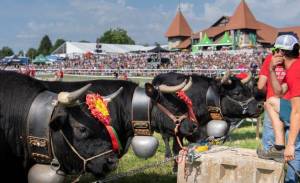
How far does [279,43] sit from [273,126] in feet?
Result: 3.55

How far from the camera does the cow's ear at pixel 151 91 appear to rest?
596 centimetres

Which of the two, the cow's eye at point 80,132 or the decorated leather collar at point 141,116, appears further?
the decorated leather collar at point 141,116

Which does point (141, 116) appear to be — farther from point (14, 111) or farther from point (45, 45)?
point (45, 45)

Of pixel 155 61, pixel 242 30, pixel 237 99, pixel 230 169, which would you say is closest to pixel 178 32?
pixel 242 30

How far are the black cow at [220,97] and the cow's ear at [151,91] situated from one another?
178cm

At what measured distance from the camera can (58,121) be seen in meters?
3.78

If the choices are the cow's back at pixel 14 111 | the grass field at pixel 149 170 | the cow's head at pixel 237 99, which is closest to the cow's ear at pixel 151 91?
the grass field at pixel 149 170

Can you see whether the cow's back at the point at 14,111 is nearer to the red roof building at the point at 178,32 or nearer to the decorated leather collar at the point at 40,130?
the decorated leather collar at the point at 40,130

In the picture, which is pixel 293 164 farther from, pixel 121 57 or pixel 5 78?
pixel 121 57

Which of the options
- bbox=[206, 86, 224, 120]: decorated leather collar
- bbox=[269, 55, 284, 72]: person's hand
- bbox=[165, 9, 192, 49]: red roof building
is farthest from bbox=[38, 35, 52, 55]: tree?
bbox=[269, 55, 284, 72]: person's hand

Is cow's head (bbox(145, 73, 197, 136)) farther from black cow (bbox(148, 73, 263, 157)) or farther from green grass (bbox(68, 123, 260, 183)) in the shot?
black cow (bbox(148, 73, 263, 157))

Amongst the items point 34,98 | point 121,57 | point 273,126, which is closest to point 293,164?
point 273,126

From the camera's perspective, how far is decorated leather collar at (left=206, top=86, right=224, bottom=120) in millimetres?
8250

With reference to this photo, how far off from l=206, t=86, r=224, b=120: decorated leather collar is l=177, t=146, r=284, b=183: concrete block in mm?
2433
